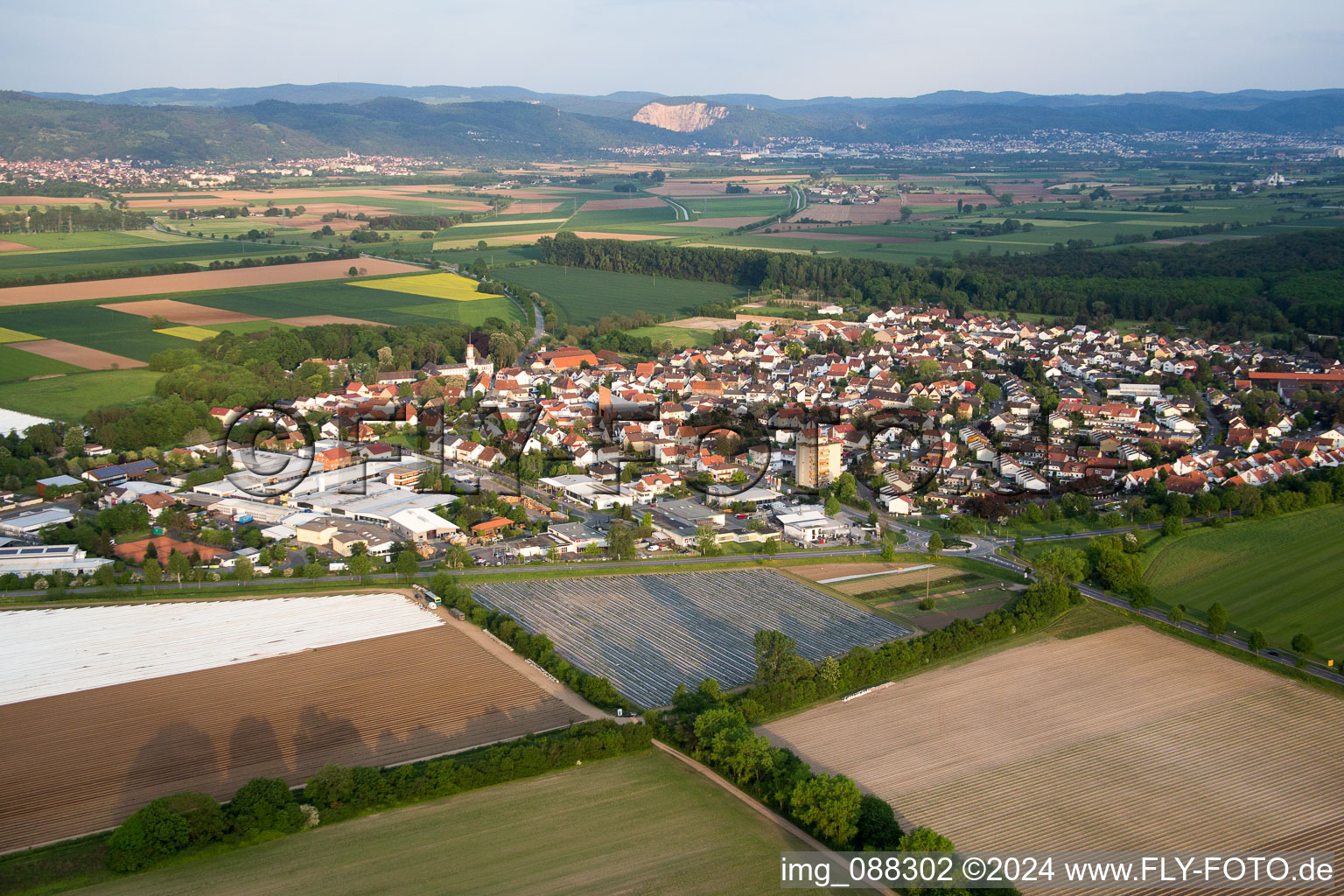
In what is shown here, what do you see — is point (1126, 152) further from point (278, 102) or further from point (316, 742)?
point (316, 742)

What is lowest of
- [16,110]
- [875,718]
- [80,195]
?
[875,718]

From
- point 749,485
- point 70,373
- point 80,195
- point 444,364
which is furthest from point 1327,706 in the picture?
point 80,195

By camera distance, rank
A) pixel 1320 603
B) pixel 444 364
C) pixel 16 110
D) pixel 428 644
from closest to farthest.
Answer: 1. pixel 428 644
2. pixel 1320 603
3. pixel 444 364
4. pixel 16 110

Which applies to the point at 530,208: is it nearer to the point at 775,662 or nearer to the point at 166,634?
the point at 166,634

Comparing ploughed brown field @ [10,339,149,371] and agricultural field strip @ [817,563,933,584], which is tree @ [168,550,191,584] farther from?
ploughed brown field @ [10,339,149,371]

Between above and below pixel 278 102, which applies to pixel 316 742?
below

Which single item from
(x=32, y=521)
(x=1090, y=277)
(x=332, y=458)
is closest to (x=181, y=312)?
(x=332, y=458)

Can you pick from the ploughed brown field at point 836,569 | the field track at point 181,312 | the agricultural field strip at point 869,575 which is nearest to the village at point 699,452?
the ploughed brown field at point 836,569
